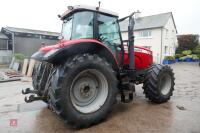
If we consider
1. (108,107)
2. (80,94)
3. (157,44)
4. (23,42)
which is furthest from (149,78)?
(157,44)

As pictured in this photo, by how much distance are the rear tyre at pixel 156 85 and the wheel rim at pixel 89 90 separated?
152 cm

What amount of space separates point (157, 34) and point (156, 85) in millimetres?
20121

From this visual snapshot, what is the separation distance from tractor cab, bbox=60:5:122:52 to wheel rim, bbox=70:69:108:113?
0.86 metres

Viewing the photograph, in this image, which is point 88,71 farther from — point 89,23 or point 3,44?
point 3,44

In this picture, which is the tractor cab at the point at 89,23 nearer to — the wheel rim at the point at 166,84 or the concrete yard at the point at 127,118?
the concrete yard at the point at 127,118

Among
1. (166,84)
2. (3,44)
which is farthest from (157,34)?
(166,84)

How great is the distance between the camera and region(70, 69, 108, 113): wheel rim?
3393mm

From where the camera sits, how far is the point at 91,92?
3.60 m

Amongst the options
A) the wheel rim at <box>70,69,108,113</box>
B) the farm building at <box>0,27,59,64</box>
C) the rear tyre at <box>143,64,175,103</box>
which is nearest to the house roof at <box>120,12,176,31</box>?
the farm building at <box>0,27,59,64</box>

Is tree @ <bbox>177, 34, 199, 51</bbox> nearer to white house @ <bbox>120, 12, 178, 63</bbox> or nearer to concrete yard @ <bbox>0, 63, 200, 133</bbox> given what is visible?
white house @ <bbox>120, 12, 178, 63</bbox>

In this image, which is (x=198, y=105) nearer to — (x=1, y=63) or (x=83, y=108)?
(x=83, y=108)

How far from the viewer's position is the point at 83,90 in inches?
138

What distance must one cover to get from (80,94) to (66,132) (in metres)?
0.75

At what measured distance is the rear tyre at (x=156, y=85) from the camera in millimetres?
4500
